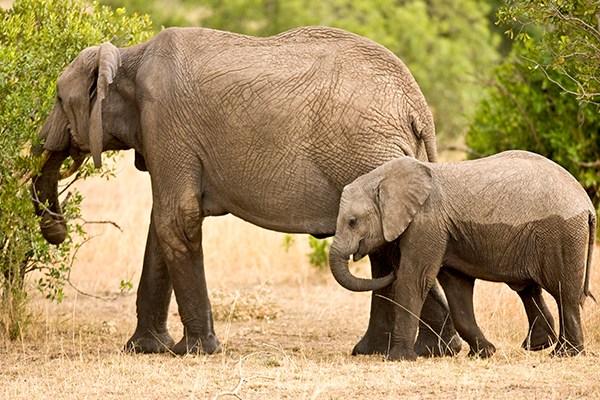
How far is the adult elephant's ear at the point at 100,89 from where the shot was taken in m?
10.2

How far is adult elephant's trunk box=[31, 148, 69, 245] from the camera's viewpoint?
10.8 meters

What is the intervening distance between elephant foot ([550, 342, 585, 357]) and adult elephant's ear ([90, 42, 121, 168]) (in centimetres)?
348

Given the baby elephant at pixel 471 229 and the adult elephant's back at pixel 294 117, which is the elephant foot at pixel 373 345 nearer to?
the baby elephant at pixel 471 229

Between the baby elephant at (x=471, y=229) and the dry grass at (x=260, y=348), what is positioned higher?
→ the baby elephant at (x=471, y=229)

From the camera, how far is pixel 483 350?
966 centimetres

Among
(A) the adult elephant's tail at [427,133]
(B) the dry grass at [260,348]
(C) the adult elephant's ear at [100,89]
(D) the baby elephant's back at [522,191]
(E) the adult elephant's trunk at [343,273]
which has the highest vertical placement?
(C) the adult elephant's ear at [100,89]

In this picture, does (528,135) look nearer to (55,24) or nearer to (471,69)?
(55,24)

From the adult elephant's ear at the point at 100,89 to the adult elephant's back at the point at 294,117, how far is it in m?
0.34

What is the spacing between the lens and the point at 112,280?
48.8 feet

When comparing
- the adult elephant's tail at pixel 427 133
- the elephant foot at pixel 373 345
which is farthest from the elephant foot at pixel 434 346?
the adult elephant's tail at pixel 427 133

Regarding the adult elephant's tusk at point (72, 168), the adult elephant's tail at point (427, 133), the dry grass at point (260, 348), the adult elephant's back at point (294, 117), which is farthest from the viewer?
the adult elephant's tusk at point (72, 168)

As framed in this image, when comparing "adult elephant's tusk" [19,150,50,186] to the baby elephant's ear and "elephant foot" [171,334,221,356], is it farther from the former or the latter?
the baby elephant's ear

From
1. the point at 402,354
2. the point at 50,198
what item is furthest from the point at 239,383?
the point at 50,198

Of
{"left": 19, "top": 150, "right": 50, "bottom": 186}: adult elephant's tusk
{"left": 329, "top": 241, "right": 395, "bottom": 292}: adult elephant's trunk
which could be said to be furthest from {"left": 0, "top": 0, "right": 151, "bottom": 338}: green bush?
{"left": 329, "top": 241, "right": 395, "bottom": 292}: adult elephant's trunk
